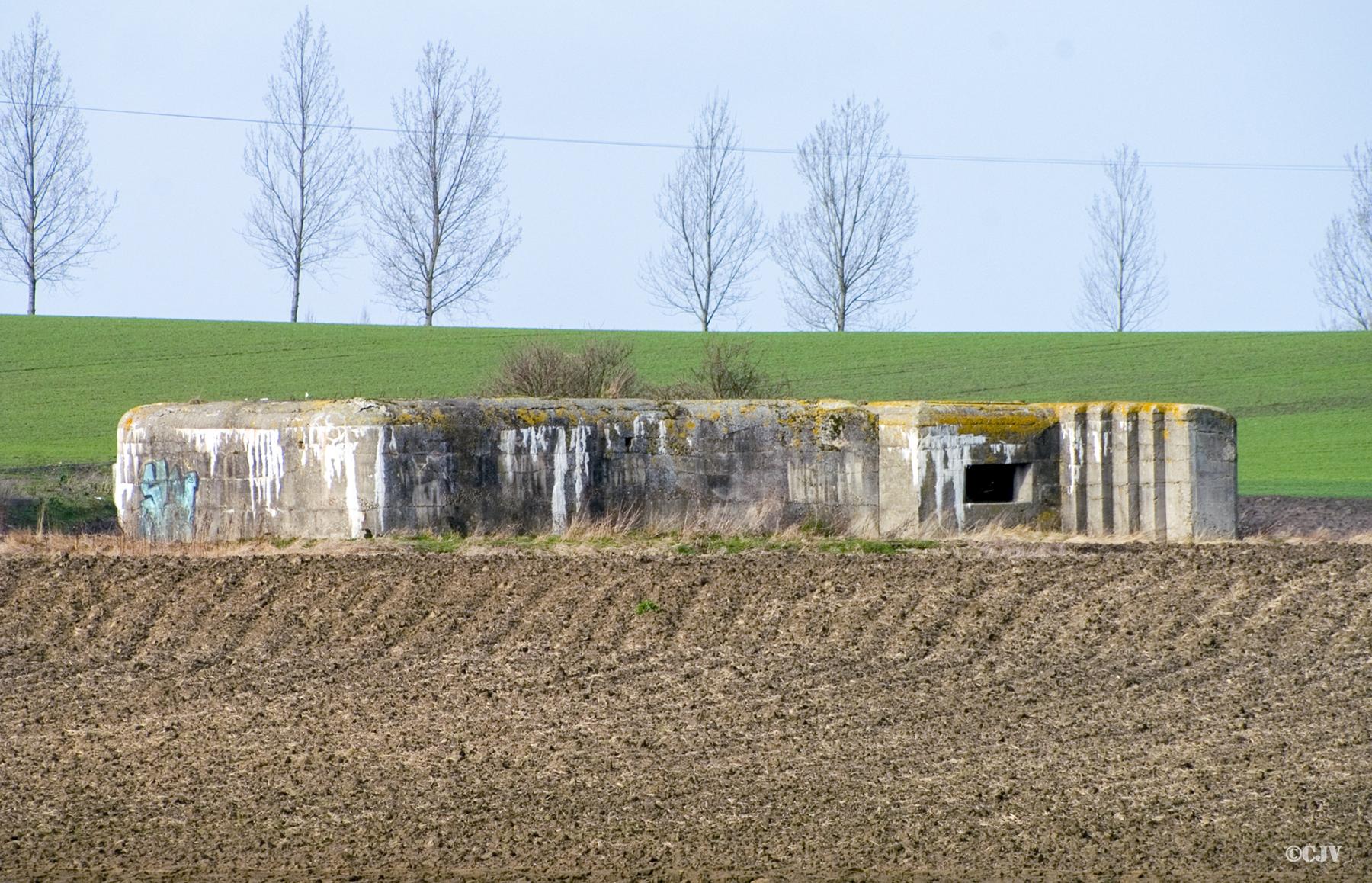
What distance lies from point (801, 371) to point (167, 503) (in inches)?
754

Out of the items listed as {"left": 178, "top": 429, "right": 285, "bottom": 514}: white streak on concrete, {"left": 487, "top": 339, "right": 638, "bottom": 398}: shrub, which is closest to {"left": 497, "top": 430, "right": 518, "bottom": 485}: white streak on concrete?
{"left": 178, "top": 429, "right": 285, "bottom": 514}: white streak on concrete

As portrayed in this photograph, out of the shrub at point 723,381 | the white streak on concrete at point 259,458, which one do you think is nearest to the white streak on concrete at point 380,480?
the white streak on concrete at point 259,458

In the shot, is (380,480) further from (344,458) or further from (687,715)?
(687,715)

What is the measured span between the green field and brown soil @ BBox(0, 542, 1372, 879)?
12056 mm

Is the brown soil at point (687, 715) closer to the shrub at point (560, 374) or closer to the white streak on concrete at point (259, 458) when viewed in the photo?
the white streak on concrete at point (259, 458)

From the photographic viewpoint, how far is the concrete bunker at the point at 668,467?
1255 cm

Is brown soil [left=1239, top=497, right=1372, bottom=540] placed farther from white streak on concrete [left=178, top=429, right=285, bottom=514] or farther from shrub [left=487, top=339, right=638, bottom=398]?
white streak on concrete [left=178, top=429, right=285, bottom=514]

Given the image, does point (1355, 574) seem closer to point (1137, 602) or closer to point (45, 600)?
point (1137, 602)

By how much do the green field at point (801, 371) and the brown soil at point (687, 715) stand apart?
39.6ft

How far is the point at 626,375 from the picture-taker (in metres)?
19.0

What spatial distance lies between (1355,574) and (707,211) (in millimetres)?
34869

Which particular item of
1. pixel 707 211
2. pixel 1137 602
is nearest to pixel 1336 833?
pixel 1137 602

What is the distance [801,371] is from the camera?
30578 mm

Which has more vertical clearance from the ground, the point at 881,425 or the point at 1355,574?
the point at 881,425
